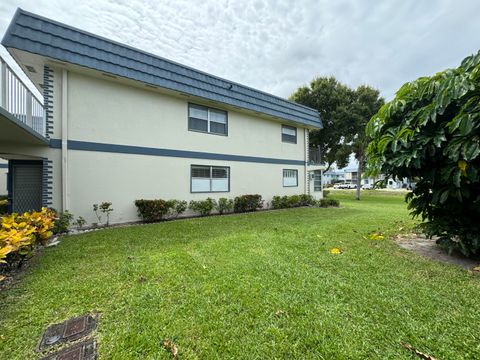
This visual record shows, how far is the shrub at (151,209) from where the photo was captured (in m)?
7.79

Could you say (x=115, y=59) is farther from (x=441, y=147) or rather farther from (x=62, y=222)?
(x=441, y=147)

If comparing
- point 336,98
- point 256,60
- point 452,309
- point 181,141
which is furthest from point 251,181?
point 336,98

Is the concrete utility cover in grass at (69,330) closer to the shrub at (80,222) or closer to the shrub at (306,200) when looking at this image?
the shrub at (80,222)

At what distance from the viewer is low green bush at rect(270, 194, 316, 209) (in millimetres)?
12094

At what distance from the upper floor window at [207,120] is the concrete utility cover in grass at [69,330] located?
26.2 feet

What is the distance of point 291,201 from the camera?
12.5 m

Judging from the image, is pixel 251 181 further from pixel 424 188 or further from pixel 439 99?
pixel 439 99

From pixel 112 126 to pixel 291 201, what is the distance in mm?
9396

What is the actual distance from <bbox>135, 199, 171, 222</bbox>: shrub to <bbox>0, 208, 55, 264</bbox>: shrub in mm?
3121

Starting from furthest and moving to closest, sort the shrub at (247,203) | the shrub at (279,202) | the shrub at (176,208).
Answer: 1. the shrub at (279,202)
2. the shrub at (247,203)
3. the shrub at (176,208)

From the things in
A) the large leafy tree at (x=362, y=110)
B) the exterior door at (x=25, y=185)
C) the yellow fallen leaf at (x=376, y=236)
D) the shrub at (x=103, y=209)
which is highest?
the large leafy tree at (x=362, y=110)

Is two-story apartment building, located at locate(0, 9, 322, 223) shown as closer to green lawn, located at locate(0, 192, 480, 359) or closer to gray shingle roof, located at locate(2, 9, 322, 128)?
gray shingle roof, located at locate(2, 9, 322, 128)

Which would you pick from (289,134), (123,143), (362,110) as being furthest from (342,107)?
(123,143)

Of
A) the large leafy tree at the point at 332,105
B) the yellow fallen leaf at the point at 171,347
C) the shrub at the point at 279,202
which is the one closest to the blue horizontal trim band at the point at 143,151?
the shrub at the point at 279,202
